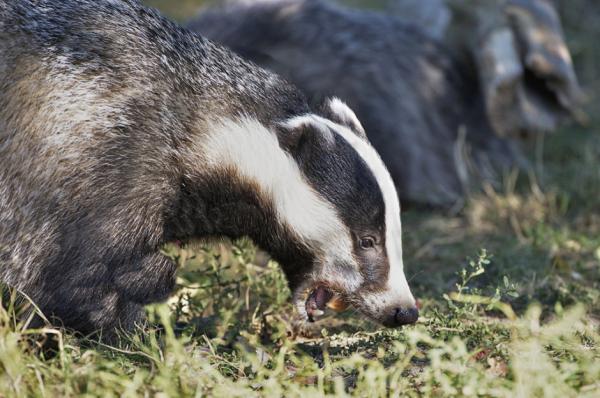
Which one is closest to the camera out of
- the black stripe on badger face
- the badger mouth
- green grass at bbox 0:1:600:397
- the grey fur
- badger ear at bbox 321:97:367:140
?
green grass at bbox 0:1:600:397

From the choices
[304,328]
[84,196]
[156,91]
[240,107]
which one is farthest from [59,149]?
[304,328]

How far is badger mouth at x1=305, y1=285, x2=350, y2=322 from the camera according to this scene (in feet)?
14.1

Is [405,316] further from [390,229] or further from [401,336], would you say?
[390,229]

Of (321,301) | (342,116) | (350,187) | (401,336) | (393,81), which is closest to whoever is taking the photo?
(401,336)

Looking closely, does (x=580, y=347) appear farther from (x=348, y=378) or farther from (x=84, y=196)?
(x=84, y=196)

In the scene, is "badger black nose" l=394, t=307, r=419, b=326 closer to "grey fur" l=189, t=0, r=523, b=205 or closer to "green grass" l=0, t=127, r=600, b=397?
"green grass" l=0, t=127, r=600, b=397

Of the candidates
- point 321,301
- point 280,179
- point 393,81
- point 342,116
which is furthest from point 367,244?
point 393,81

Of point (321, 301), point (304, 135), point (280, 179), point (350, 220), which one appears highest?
point (304, 135)

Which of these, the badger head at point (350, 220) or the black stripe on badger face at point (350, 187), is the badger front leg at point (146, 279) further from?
the black stripe on badger face at point (350, 187)

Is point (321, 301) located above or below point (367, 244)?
below

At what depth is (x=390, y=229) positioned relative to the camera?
13.7 feet

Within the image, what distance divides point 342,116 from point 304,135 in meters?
0.39

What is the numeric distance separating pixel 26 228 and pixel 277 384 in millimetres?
1387

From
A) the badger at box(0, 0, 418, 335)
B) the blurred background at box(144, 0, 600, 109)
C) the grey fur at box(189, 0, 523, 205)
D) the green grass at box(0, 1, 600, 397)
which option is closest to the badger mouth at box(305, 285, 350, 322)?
the badger at box(0, 0, 418, 335)
